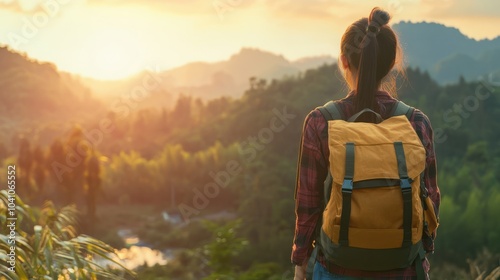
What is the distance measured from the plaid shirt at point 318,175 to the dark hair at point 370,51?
0.03 m

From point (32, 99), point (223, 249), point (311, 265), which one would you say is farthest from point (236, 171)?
point (311, 265)

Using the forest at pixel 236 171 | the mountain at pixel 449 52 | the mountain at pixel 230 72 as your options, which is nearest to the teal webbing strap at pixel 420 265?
the forest at pixel 236 171

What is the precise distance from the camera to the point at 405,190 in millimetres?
975

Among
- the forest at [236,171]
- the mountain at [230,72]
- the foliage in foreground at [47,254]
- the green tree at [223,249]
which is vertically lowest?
the forest at [236,171]

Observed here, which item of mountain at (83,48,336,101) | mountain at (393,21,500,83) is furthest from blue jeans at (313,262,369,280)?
mountain at (83,48,336,101)

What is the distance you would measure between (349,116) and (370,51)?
0.39 feet

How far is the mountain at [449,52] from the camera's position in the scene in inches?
1855

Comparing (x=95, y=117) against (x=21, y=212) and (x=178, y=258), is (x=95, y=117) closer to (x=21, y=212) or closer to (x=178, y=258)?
(x=178, y=258)

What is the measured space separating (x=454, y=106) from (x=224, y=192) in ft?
43.3

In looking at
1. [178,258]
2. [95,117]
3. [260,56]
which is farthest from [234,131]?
[260,56]

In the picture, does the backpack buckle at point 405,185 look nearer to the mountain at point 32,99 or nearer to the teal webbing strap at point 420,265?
the teal webbing strap at point 420,265

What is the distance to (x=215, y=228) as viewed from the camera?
3.70 meters

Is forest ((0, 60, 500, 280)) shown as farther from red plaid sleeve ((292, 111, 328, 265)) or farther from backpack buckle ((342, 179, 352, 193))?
backpack buckle ((342, 179, 352, 193))

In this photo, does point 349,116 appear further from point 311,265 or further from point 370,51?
point 311,265
